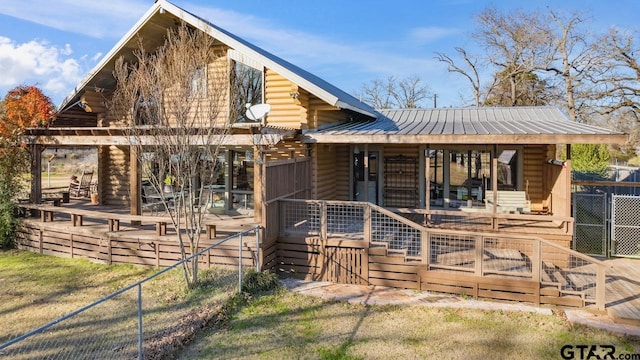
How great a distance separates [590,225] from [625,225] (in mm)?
876

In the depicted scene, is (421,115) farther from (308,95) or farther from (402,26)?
(402,26)

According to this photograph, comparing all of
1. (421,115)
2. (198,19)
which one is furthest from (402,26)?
(198,19)

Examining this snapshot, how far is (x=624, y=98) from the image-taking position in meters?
25.6

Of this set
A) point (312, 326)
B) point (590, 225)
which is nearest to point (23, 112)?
point (312, 326)

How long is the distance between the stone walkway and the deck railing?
499 mm

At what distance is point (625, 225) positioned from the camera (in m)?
10.5

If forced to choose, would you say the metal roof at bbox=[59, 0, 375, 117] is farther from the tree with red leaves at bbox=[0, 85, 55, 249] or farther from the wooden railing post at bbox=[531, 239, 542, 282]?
the wooden railing post at bbox=[531, 239, 542, 282]

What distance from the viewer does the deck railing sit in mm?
7320

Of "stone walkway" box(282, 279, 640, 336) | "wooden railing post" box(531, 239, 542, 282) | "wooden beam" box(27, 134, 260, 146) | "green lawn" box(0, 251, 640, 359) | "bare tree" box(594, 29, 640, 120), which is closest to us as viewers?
"green lawn" box(0, 251, 640, 359)

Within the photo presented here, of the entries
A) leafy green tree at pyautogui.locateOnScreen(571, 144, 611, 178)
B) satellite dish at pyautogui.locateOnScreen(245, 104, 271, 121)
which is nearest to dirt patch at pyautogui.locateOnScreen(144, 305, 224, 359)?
satellite dish at pyautogui.locateOnScreen(245, 104, 271, 121)

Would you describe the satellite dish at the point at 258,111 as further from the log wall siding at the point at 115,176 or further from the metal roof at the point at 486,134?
the log wall siding at the point at 115,176

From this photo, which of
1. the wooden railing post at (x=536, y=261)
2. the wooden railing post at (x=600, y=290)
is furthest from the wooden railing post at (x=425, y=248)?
the wooden railing post at (x=600, y=290)

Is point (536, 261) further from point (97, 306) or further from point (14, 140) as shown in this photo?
point (14, 140)

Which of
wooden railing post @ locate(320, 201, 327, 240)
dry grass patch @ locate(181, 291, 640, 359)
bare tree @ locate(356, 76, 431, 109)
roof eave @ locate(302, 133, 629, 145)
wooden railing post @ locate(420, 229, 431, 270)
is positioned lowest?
dry grass patch @ locate(181, 291, 640, 359)
